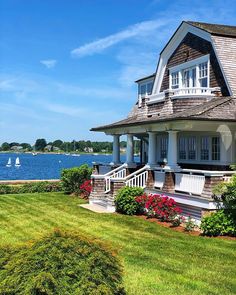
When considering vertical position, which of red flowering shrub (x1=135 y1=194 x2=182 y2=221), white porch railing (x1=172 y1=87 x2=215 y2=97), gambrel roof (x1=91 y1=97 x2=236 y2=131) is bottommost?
red flowering shrub (x1=135 y1=194 x2=182 y2=221)

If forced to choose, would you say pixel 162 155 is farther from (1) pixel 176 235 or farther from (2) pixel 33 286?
(2) pixel 33 286

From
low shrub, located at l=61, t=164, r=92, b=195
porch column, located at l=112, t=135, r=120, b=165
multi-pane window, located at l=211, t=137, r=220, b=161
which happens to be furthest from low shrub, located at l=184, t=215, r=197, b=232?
low shrub, located at l=61, t=164, r=92, b=195

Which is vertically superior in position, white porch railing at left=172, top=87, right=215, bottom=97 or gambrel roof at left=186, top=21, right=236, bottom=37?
gambrel roof at left=186, top=21, right=236, bottom=37

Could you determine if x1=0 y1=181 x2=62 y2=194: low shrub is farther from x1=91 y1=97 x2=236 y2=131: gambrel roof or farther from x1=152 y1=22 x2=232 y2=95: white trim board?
x1=91 y1=97 x2=236 y2=131: gambrel roof

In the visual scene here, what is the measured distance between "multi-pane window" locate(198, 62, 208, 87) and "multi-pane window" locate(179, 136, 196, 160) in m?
2.69

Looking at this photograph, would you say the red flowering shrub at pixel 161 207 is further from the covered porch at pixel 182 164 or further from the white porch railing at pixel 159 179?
the white porch railing at pixel 159 179

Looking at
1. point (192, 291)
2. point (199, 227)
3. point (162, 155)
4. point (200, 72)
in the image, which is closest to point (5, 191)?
point (162, 155)

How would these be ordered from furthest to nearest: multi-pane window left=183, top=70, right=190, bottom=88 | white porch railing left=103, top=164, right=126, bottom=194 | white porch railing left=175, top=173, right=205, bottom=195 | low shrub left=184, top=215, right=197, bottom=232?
white porch railing left=103, top=164, right=126, bottom=194, multi-pane window left=183, top=70, right=190, bottom=88, white porch railing left=175, top=173, right=205, bottom=195, low shrub left=184, top=215, right=197, bottom=232

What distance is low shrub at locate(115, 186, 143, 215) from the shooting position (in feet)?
62.2

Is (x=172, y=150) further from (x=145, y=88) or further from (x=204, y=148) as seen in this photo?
(x=145, y=88)

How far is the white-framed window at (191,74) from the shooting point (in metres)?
20.5

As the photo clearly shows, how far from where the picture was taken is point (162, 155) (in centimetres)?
2500

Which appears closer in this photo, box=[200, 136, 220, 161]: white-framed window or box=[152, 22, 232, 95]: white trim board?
box=[200, 136, 220, 161]: white-framed window

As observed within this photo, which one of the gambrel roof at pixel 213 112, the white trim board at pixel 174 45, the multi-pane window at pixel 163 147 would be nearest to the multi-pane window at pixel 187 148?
the multi-pane window at pixel 163 147
